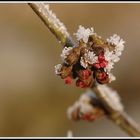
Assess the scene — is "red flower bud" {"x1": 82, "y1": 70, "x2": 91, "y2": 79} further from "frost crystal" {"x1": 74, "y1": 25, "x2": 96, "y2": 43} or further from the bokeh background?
the bokeh background

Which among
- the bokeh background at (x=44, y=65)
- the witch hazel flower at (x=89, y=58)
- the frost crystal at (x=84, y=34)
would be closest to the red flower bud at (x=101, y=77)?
the witch hazel flower at (x=89, y=58)

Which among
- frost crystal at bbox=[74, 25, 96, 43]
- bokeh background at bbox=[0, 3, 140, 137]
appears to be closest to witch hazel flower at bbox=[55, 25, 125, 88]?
frost crystal at bbox=[74, 25, 96, 43]

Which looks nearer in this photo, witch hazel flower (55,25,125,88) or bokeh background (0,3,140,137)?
witch hazel flower (55,25,125,88)

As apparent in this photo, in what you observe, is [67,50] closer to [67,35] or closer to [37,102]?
[67,35]

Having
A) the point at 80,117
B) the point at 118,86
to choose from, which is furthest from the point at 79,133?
the point at 80,117

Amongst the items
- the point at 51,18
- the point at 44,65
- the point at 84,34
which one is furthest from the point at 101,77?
the point at 44,65

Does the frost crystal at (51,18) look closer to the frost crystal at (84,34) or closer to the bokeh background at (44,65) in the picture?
the frost crystal at (84,34)

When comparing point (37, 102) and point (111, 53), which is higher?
point (37, 102)
